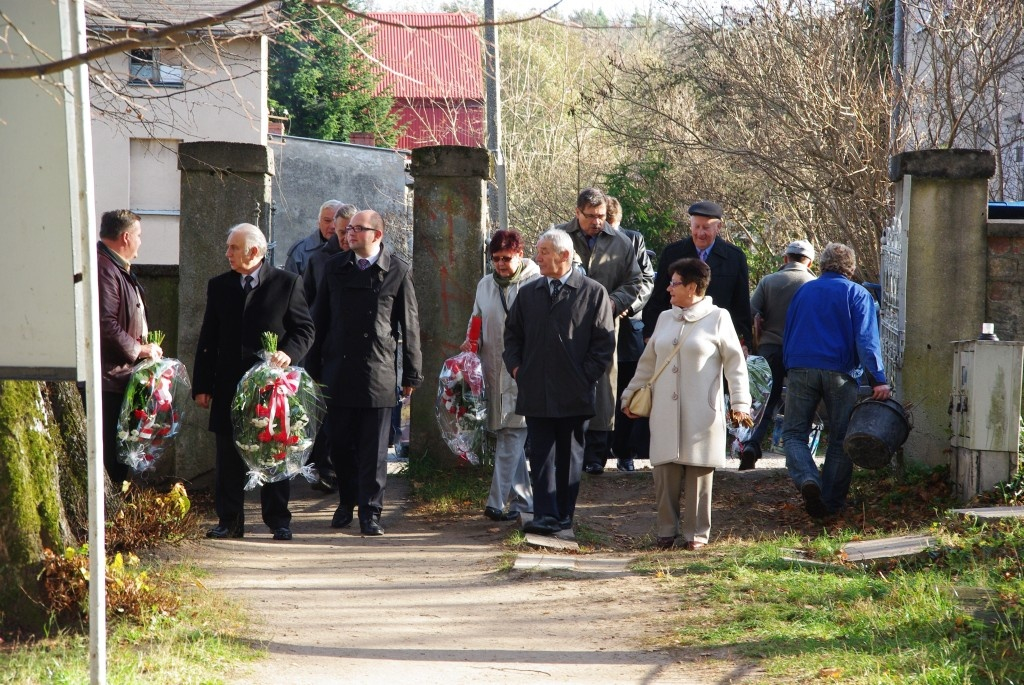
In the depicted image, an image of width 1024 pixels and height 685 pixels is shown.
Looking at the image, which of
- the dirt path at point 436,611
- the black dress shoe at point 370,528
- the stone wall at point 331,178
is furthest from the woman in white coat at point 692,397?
the stone wall at point 331,178

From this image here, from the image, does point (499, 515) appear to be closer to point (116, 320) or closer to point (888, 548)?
point (888, 548)

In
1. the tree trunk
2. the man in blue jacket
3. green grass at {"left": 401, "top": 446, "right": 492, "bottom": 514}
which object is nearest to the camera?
the tree trunk

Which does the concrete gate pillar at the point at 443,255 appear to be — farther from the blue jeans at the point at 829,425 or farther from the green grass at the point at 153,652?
the green grass at the point at 153,652

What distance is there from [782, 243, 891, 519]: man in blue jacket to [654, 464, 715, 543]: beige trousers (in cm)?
113

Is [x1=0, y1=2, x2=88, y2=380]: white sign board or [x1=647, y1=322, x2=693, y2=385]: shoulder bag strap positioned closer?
[x1=0, y1=2, x2=88, y2=380]: white sign board

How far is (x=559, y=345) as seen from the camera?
782 centimetres

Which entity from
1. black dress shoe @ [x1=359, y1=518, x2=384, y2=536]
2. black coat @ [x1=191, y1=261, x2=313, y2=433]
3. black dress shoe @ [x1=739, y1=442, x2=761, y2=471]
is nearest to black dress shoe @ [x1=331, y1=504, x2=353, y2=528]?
black dress shoe @ [x1=359, y1=518, x2=384, y2=536]

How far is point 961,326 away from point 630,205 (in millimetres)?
8963

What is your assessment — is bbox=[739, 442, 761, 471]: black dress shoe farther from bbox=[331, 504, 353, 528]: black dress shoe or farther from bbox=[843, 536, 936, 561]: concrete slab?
bbox=[331, 504, 353, 528]: black dress shoe

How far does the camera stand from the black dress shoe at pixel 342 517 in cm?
848

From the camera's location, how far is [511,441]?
27.8ft

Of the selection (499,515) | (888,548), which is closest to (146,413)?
(499,515)

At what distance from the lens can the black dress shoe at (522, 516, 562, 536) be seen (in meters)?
7.89

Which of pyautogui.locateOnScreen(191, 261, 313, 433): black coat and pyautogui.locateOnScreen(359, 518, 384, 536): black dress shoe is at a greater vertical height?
pyautogui.locateOnScreen(191, 261, 313, 433): black coat
